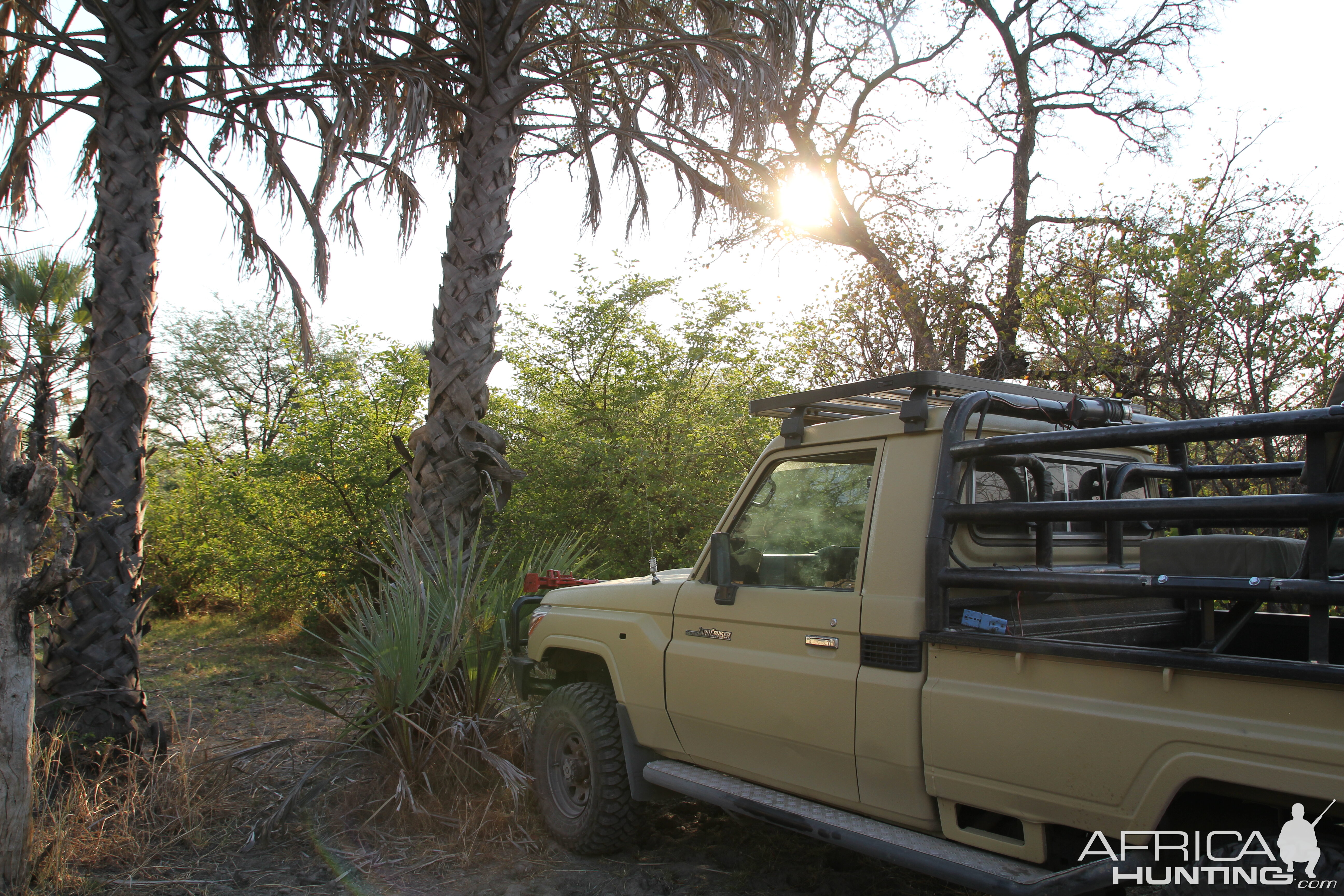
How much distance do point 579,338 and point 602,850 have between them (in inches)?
302

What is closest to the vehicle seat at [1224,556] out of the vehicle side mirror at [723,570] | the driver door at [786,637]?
the driver door at [786,637]

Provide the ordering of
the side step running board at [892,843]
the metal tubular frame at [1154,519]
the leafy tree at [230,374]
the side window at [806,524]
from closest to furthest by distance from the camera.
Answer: the metal tubular frame at [1154,519]
the side step running board at [892,843]
the side window at [806,524]
the leafy tree at [230,374]

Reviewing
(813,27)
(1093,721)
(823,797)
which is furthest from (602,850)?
(813,27)

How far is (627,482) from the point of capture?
31.5 feet

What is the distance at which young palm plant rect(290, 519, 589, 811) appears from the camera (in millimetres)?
5129

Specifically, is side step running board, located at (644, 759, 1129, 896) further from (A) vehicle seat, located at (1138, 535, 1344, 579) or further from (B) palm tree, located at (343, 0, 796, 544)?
(B) palm tree, located at (343, 0, 796, 544)

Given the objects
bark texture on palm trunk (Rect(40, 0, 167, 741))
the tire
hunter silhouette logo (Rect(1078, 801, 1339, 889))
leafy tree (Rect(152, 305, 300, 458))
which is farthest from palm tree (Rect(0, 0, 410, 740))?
leafy tree (Rect(152, 305, 300, 458))

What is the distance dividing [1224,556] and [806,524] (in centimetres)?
169

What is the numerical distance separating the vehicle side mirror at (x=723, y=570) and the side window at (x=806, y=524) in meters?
0.08

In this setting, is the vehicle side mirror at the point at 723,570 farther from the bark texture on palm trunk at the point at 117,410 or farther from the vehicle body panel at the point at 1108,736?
the bark texture on palm trunk at the point at 117,410

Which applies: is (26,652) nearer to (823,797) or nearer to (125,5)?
(823,797)

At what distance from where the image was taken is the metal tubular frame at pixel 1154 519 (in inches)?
92.8

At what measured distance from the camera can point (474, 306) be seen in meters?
6.94

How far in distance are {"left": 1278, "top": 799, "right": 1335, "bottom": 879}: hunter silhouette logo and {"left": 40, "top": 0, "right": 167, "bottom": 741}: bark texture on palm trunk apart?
595cm
